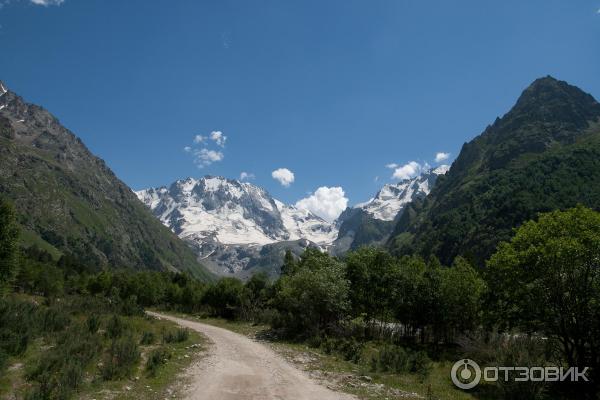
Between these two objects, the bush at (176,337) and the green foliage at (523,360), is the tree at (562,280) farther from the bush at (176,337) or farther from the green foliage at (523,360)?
the bush at (176,337)

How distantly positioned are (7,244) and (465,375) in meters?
53.0

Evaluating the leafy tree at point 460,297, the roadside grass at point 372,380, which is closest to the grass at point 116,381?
the roadside grass at point 372,380

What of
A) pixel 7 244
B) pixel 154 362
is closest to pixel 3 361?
pixel 154 362

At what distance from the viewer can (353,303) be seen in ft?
155

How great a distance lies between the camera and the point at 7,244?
161 ft

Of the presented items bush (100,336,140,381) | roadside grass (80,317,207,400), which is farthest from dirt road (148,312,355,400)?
bush (100,336,140,381)

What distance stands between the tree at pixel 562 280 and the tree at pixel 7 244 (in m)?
54.7

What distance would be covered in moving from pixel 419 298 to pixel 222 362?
24.5 meters

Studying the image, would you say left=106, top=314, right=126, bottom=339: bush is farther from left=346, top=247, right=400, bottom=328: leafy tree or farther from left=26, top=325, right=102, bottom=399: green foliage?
left=346, top=247, right=400, bottom=328: leafy tree

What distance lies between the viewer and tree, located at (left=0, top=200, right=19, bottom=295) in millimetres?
48469

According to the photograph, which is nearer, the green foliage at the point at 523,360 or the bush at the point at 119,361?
the bush at the point at 119,361

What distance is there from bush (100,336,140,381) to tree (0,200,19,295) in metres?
34.0

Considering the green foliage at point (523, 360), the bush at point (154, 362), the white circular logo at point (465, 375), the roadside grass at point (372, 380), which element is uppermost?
the green foliage at point (523, 360)

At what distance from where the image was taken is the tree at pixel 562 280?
77.1ft
